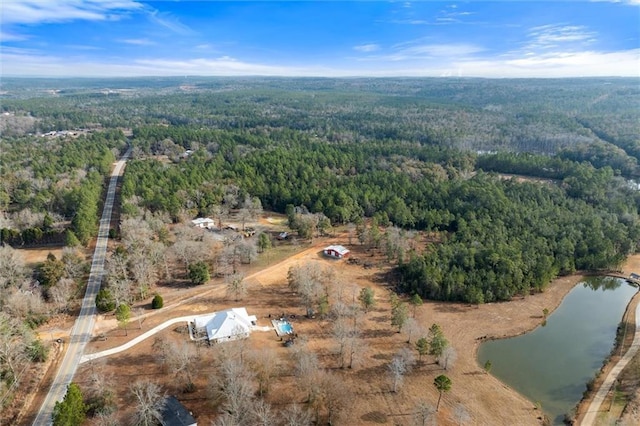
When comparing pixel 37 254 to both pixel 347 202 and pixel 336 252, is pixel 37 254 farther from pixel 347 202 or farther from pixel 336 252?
pixel 347 202

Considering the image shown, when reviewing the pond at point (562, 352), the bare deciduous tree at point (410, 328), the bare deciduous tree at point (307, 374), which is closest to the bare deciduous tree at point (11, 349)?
the bare deciduous tree at point (307, 374)

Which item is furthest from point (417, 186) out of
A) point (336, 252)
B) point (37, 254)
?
point (37, 254)

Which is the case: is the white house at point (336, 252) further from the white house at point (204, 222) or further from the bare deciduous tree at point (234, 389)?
the bare deciduous tree at point (234, 389)

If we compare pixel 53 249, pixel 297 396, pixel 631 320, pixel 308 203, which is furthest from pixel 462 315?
pixel 53 249

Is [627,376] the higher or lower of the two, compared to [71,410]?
lower

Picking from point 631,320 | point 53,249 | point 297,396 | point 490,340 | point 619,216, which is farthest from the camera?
point 619,216

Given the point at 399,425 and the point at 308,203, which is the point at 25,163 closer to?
the point at 308,203
